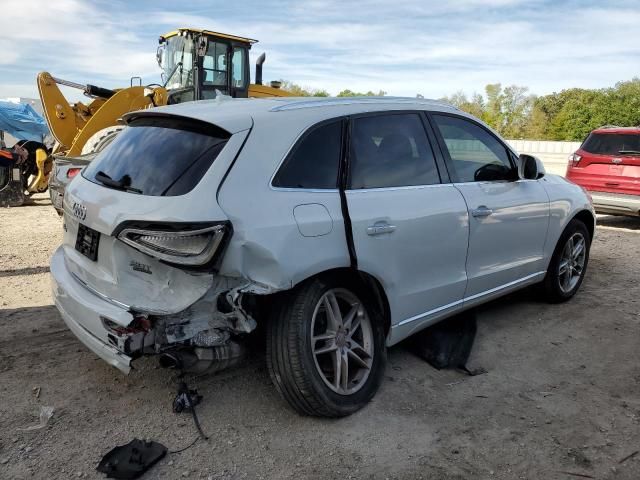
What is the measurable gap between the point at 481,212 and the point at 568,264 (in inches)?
70.9

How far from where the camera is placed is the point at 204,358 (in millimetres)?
2812

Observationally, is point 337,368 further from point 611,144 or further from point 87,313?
point 611,144

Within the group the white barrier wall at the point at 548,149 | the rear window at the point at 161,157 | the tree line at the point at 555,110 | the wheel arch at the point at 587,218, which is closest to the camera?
the rear window at the point at 161,157

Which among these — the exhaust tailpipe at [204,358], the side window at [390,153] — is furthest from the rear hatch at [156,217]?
the side window at [390,153]

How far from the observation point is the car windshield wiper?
3.01 meters

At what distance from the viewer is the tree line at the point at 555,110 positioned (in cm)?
3319

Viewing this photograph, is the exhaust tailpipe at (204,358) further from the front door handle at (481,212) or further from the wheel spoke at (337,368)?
the front door handle at (481,212)

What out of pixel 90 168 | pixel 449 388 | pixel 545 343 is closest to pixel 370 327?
pixel 449 388

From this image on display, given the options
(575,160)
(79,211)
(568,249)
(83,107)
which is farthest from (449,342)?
(83,107)

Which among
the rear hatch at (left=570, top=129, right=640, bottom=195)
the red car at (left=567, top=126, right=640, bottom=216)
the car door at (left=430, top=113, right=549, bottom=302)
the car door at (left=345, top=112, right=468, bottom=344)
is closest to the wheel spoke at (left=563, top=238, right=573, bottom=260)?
the car door at (left=430, top=113, right=549, bottom=302)

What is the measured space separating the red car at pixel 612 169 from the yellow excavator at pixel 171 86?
6389mm

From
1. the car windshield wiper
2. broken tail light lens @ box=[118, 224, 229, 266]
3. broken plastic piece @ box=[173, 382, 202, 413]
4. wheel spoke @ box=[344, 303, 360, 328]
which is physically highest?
the car windshield wiper

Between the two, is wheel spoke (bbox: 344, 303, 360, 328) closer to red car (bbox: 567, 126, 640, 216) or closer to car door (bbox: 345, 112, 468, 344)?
car door (bbox: 345, 112, 468, 344)

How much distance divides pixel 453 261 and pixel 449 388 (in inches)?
32.4
